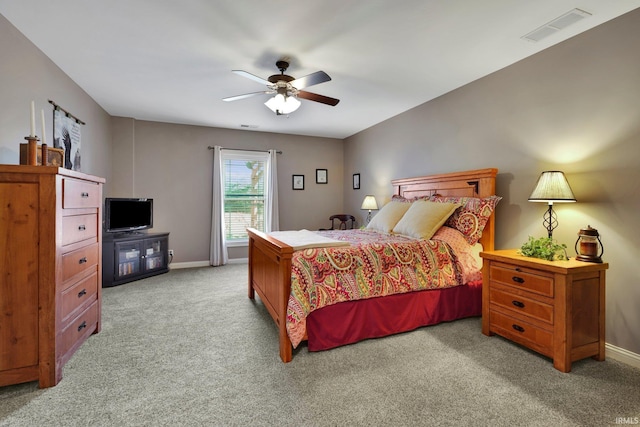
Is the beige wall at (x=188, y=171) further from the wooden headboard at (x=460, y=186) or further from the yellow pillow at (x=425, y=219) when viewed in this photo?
the yellow pillow at (x=425, y=219)

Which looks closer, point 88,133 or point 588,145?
point 588,145

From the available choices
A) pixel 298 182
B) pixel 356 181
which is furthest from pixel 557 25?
pixel 298 182

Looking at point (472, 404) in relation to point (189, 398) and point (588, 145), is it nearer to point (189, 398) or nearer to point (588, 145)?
point (189, 398)

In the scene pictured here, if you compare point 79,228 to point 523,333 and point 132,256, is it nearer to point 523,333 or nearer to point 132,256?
point 132,256

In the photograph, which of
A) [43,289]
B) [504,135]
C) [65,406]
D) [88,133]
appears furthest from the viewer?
[88,133]

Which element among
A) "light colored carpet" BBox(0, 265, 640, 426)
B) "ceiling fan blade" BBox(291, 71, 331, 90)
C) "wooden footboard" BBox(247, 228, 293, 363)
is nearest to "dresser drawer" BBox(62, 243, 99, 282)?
"light colored carpet" BBox(0, 265, 640, 426)

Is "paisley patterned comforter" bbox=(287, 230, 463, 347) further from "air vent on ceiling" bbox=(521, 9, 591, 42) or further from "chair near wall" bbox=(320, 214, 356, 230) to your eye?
"chair near wall" bbox=(320, 214, 356, 230)

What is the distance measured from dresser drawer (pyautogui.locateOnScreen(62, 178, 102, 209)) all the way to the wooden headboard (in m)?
3.59

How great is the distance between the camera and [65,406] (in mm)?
1675

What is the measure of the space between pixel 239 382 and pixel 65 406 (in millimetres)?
948

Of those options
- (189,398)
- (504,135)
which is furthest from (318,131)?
(189,398)

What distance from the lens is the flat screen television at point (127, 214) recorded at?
4301mm

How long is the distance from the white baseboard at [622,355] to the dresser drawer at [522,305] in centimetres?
61

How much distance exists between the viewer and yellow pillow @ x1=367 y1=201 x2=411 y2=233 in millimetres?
3543
